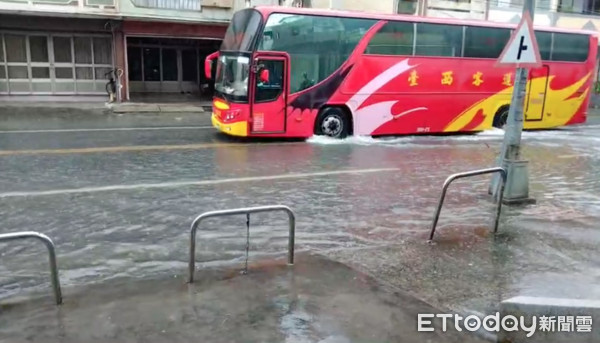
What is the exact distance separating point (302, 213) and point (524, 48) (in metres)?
3.80

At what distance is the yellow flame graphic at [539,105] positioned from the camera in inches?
648

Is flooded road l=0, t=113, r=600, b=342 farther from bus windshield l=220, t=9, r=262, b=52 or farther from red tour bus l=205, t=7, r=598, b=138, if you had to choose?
bus windshield l=220, t=9, r=262, b=52

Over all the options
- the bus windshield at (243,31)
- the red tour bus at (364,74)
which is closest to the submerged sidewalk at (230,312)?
the red tour bus at (364,74)

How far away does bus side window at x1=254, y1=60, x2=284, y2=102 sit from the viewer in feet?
43.8

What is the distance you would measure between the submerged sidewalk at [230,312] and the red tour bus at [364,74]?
29.4 ft

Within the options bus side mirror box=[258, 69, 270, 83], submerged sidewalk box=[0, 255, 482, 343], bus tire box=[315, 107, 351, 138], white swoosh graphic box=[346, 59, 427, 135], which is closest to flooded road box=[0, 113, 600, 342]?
submerged sidewalk box=[0, 255, 482, 343]

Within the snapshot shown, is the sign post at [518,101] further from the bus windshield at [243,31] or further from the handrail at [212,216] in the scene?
the bus windshield at [243,31]

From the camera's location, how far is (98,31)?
71.5 ft

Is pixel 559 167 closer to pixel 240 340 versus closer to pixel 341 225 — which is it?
pixel 341 225

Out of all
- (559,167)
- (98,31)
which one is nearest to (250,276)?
(559,167)

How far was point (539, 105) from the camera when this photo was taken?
17516 mm

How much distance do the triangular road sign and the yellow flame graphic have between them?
867 centimetres

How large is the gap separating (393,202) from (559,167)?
5416 mm

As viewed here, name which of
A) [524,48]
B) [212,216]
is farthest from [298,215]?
[524,48]
